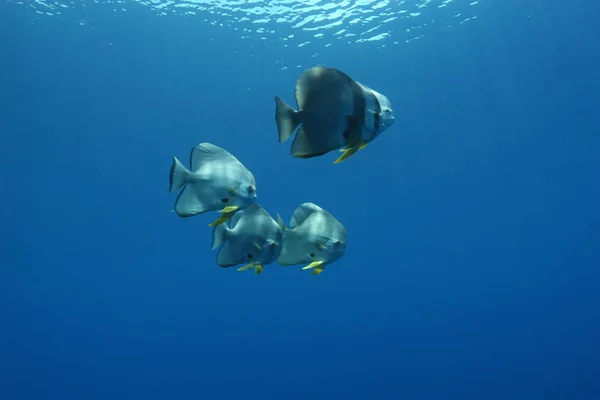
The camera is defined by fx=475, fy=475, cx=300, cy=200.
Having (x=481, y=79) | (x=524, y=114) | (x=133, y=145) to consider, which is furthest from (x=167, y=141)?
(x=524, y=114)

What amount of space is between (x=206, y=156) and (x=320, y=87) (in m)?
1.12

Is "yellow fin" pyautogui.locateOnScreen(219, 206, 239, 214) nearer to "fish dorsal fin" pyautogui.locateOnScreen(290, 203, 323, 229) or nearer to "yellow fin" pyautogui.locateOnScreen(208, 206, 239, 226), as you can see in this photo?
"yellow fin" pyautogui.locateOnScreen(208, 206, 239, 226)

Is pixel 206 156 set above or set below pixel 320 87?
above

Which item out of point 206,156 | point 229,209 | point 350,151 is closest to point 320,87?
point 350,151

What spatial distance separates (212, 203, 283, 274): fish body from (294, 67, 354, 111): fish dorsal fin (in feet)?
3.79

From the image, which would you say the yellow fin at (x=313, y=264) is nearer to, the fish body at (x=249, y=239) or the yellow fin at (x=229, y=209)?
the fish body at (x=249, y=239)

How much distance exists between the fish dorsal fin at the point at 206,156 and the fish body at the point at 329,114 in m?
0.86

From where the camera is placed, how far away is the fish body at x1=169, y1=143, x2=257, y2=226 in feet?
9.59

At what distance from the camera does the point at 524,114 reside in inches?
1152

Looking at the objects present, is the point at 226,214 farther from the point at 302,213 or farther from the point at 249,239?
the point at 302,213

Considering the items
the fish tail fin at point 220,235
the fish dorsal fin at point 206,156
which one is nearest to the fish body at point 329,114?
the fish dorsal fin at point 206,156

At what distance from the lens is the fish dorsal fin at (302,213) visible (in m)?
3.39

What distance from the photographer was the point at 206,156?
313cm

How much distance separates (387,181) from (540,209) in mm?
14291
